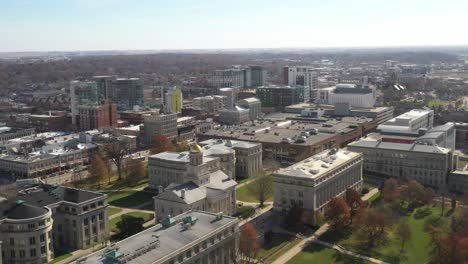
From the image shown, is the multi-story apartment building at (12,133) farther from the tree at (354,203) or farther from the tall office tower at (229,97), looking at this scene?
the tree at (354,203)

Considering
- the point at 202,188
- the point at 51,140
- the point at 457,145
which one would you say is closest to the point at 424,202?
the point at 202,188

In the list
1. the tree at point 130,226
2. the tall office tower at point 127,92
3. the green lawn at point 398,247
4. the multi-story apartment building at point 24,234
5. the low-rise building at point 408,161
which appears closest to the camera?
the multi-story apartment building at point 24,234

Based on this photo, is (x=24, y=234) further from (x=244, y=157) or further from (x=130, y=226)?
(x=244, y=157)

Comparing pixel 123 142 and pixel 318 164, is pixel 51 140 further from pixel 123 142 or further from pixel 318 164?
pixel 318 164

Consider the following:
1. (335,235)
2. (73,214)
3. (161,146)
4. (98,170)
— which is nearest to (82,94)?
(161,146)

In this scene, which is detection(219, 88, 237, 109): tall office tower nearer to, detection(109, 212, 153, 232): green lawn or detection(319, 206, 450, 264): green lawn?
detection(109, 212, 153, 232): green lawn

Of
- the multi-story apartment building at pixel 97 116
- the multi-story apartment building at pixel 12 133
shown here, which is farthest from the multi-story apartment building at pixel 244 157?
the multi-story apartment building at pixel 12 133
